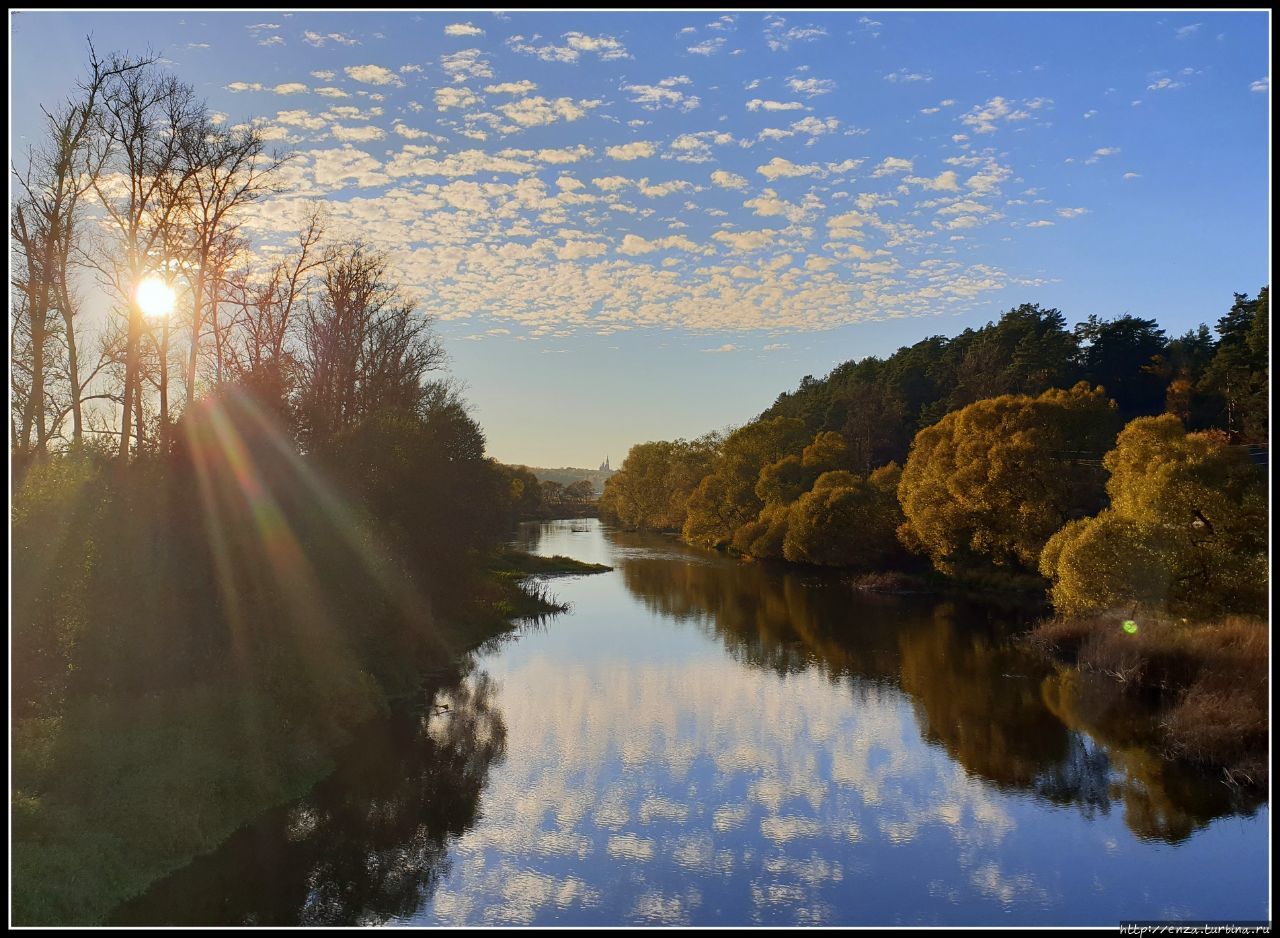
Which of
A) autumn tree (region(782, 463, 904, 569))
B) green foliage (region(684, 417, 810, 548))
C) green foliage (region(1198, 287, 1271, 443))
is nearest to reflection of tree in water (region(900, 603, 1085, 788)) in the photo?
autumn tree (region(782, 463, 904, 569))

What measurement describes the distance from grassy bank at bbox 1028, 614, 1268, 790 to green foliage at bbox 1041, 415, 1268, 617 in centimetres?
112

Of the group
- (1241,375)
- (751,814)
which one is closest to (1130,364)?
(1241,375)

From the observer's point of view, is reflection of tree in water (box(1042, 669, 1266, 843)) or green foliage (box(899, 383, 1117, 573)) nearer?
reflection of tree in water (box(1042, 669, 1266, 843))

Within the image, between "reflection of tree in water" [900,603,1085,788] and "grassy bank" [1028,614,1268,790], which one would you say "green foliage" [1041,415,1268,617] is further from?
"reflection of tree in water" [900,603,1085,788]

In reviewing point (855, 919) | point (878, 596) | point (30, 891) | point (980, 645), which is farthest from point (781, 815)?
point (878, 596)

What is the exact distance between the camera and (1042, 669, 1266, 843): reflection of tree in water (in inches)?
697

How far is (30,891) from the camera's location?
11.9 m

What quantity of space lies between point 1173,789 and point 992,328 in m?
71.3

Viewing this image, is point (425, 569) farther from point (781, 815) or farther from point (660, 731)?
point (781, 815)

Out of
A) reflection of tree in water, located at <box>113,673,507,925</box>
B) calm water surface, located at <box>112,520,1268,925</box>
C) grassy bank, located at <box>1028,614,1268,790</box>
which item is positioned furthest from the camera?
grassy bank, located at <box>1028,614,1268,790</box>

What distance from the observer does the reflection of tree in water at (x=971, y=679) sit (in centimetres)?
1931

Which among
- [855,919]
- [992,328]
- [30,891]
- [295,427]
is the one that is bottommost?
[855,919]

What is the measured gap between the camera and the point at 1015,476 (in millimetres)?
45719

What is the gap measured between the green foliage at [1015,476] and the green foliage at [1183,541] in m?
13.9
